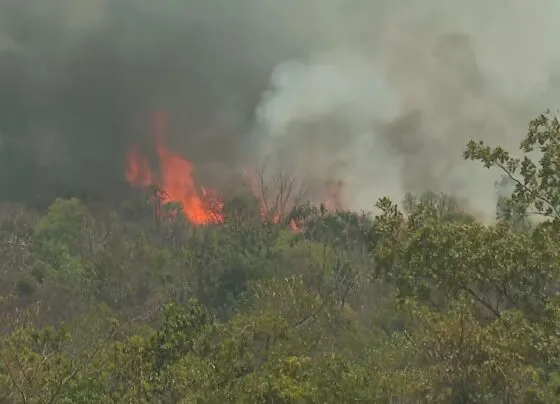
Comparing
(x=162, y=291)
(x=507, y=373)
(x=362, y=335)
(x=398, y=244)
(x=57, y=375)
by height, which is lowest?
(x=57, y=375)

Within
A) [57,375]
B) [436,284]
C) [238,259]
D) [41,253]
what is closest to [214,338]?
[57,375]

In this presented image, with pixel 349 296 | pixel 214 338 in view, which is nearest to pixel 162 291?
pixel 349 296

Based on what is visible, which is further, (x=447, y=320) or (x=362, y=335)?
(x=362, y=335)

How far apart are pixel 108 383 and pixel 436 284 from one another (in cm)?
1428

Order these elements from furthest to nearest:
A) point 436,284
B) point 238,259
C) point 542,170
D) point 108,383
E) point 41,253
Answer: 1. point 41,253
2. point 238,259
3. point 108,383
4. point 436,284
5. point 542,170

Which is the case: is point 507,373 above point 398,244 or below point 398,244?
below

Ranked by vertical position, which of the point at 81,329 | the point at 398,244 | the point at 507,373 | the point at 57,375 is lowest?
the point at 57,375

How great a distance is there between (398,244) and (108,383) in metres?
13.9

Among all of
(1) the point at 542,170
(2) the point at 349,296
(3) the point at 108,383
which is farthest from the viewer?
(2) the point at 349,296

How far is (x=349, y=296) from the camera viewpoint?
68.3m

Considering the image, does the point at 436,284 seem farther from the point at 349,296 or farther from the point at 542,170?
the point at 349,296

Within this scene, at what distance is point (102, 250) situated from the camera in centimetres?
8538

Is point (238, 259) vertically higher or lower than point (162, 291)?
higher

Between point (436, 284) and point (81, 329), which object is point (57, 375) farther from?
point (81, 329)
